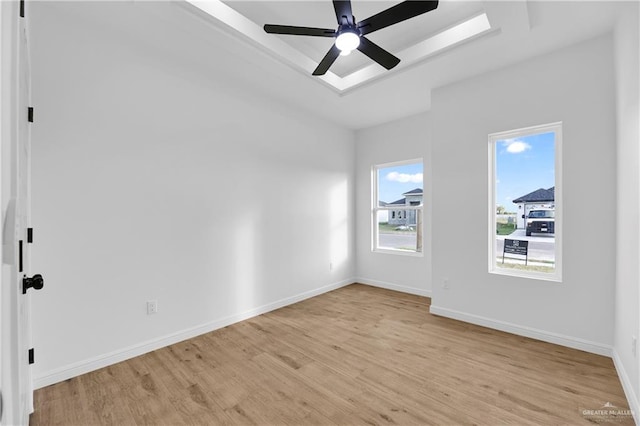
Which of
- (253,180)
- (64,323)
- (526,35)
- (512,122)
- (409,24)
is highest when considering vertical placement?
(409,24)

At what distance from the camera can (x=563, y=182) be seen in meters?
2.75

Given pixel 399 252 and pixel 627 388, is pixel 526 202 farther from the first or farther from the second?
pixel 399 252

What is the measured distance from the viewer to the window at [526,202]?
287 centimetres

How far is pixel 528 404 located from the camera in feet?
6.26

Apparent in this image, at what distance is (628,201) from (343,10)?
2.46 meters

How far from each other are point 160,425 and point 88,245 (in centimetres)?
151

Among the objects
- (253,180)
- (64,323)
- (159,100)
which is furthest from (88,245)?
(253,180)

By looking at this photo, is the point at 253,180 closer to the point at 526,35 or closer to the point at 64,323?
the point at 64,323

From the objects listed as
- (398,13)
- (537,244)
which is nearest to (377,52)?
(398,13)

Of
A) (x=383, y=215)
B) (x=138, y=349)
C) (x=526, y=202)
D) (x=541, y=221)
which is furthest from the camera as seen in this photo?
(x=383, y=215)

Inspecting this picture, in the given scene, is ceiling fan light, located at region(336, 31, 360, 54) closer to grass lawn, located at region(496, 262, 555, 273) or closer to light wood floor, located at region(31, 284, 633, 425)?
light wood floor, located at region(31, 284, 633, 425)

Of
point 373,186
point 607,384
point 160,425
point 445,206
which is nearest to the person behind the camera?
point 160,425

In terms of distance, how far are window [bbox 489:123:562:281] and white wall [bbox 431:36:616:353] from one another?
103mm

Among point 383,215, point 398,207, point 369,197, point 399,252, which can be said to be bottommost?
point 399,252
